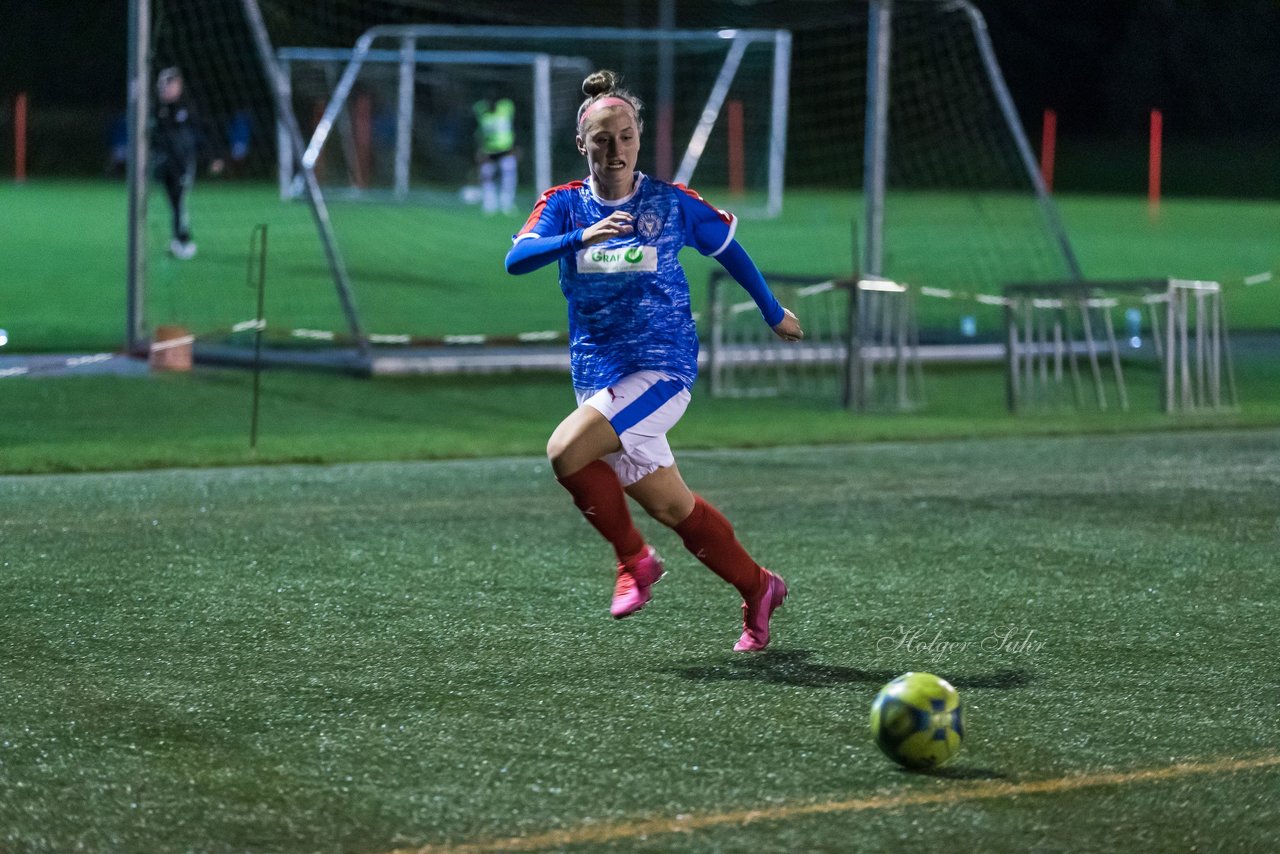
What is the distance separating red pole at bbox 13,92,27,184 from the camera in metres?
38.4

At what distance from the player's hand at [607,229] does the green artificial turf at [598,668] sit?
1.22 meters

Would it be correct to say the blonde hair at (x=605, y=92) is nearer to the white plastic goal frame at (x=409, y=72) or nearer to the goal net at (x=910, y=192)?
the goal net at (x=910, y=192)

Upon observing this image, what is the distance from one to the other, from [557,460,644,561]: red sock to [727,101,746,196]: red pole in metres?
28.1

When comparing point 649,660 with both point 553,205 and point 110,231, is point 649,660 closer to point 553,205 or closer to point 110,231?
point 553,205

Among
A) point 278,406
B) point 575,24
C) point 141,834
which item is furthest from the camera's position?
point 575,24

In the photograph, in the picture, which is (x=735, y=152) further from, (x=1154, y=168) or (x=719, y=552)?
(x=719, y=552)

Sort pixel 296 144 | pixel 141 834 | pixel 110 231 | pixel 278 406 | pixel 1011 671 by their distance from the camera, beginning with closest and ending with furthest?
pixel 141 834
pixel 1011 671
pixel 278 406
pixel 296 144
pixel 110 231

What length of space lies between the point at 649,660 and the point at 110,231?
69.1ft

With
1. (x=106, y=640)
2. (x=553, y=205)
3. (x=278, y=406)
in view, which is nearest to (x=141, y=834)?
(x=106, y=640)

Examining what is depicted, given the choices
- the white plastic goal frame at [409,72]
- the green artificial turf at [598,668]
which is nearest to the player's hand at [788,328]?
the green artificial turf at [598,668]

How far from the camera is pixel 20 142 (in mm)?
39094

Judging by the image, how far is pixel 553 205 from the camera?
5.27 m

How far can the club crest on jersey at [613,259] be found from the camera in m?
5.16
